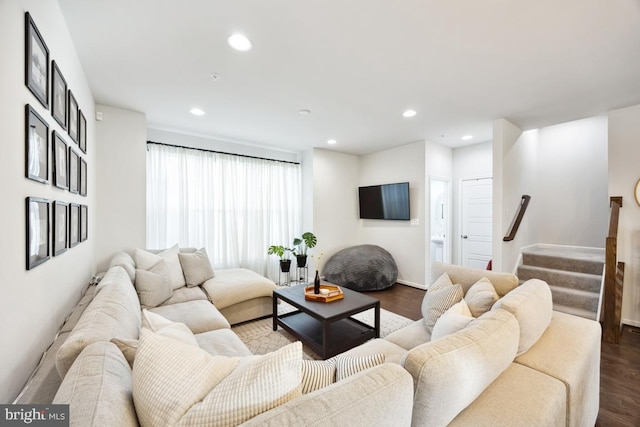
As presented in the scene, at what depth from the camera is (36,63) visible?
1.26 m

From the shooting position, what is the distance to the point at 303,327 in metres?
2.74

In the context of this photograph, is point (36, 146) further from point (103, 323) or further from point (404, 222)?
point (404, 222)

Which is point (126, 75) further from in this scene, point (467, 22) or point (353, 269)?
point (353, 269)

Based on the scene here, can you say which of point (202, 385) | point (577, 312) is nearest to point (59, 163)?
point (202, 385)

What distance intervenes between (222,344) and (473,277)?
1988 millimetres

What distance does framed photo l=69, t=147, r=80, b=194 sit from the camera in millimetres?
1855

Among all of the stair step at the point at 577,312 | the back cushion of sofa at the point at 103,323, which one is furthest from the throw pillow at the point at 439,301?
the stair step at the point at 577,312

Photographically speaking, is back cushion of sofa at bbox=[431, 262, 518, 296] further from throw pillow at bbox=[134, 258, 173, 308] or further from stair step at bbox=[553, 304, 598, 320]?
throw pillow at bbox=[134, 258, 173, 308]

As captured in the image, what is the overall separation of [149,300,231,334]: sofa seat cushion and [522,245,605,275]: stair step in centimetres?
423

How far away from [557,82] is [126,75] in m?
4.02

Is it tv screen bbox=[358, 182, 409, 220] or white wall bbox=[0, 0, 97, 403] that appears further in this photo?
tv screen bbox=[358, 182, 409, 220]

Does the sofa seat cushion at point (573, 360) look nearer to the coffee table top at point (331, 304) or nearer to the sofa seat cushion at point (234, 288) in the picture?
the coffee table top at point (331, 304)

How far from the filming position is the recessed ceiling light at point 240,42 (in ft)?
6.13

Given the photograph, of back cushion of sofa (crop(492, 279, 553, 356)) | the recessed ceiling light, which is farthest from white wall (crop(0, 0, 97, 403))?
back cushion of sofa (crop(492, 279, 553, 356))
